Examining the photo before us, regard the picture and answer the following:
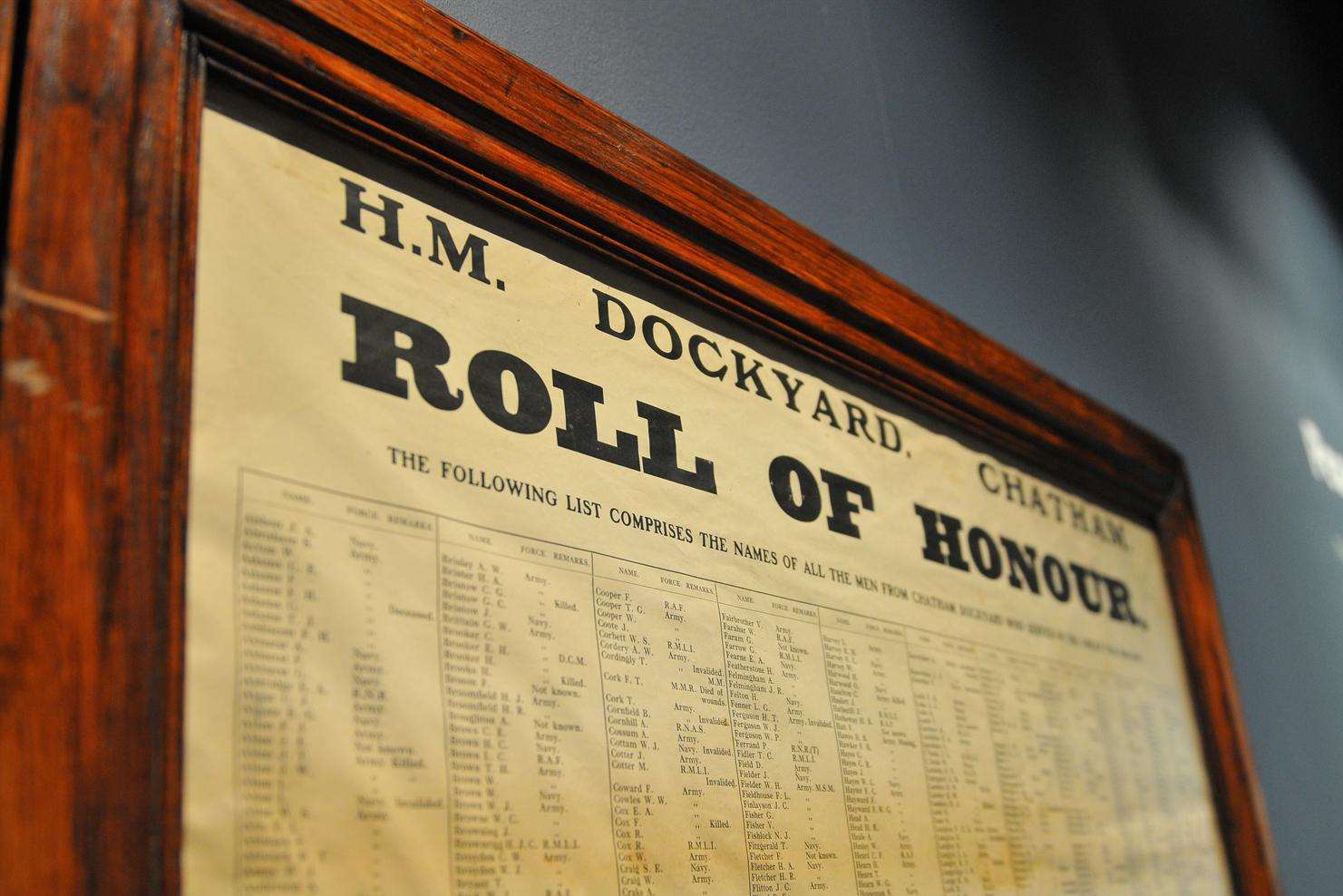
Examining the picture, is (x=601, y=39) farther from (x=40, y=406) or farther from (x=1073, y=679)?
(x=1073, y=679)

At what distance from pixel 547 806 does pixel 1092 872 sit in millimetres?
671

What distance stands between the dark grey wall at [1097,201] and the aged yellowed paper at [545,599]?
23 cm

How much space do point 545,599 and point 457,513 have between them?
73 millimetres

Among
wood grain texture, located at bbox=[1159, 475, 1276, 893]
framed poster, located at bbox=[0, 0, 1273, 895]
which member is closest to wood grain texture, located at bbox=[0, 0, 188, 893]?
framed poster, located at bbox=[0, 0, 1273, 895]

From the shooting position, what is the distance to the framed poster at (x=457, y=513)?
53 cm

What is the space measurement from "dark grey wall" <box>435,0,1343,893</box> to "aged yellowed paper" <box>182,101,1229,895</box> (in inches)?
8.9

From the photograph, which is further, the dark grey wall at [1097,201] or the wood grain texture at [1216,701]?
the wood grain texture at [1216,701]

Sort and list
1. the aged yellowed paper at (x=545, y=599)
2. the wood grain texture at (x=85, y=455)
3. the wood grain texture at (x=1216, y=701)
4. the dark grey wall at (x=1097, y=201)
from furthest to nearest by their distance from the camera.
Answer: the wood grain texture at (x=1216, y=701) → the dark grey wall at (x=1097, y=201) → the aged yellowed paper at (x=545, y=599) → the wood grain texture at (x=85, y=455)

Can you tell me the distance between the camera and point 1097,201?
1708mm

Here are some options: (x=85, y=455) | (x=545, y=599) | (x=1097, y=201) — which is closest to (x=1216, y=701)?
(x=1097, y=201)

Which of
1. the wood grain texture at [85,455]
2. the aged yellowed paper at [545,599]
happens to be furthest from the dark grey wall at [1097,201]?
the wood grain texture at [85,455]

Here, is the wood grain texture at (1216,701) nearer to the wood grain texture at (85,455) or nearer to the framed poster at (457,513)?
the framed poster at (457,513)

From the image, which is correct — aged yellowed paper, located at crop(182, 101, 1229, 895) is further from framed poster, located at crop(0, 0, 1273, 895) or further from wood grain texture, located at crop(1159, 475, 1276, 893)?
wood grain texture, located at crop(1159, 475, 1276, 893)

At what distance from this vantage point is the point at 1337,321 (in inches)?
100
